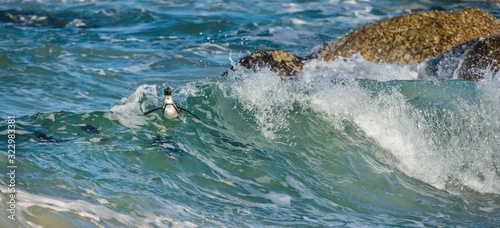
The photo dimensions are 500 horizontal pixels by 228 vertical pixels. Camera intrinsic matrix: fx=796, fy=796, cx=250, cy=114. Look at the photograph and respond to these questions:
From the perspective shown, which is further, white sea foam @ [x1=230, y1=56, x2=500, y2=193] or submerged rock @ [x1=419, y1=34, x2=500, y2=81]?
submerged rock @ [x1=419, y1=34, x2=500, y2=81]

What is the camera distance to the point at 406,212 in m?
6.64

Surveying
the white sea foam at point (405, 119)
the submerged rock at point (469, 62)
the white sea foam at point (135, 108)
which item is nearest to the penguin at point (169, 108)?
the white sea foam at point (135, 108)

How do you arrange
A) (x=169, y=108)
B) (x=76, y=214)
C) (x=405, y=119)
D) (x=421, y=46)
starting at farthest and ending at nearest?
(x=421, y=46)
(x=405, y=119)
(x=169, y=108)
(x=76, y=214)

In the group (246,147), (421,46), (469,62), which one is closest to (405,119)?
(246,147)

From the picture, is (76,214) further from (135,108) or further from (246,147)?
(135,108)

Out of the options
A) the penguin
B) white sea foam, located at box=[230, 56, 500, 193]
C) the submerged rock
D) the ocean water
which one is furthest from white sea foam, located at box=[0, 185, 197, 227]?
the submerged rock

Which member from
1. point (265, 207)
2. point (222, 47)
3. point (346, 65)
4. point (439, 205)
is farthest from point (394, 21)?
point (265, 207)

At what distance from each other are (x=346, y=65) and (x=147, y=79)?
2.79 metres

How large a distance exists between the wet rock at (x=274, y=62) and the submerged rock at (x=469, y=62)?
168cm

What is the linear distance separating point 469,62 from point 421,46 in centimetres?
87

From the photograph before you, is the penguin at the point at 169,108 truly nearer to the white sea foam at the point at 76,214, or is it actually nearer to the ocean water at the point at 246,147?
the ocean water at the point at 246,147

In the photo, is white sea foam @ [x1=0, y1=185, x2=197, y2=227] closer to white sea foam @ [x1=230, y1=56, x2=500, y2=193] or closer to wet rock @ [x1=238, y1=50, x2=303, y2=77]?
A: white sea foam @ [x1=230, y1=56, x2=500, y2=193]

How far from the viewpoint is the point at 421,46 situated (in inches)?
415

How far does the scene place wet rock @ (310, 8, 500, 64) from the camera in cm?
1045
